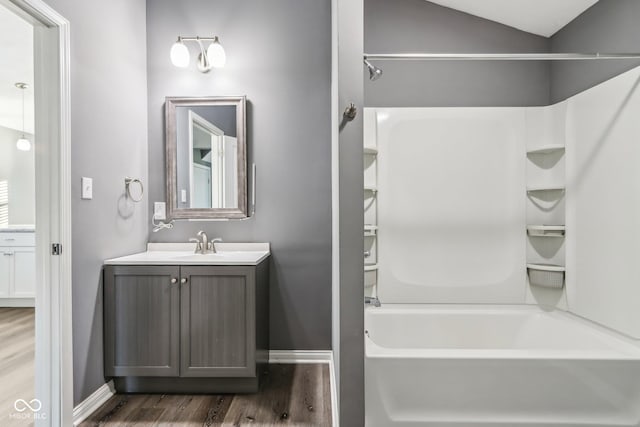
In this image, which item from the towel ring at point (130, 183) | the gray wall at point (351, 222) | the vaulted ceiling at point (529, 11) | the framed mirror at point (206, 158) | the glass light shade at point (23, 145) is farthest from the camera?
the glass light shade at point (23, 145)

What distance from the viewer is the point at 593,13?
1.91m

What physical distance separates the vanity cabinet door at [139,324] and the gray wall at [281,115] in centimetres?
61

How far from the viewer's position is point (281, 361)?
2.34m

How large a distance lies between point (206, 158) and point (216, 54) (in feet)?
2.36

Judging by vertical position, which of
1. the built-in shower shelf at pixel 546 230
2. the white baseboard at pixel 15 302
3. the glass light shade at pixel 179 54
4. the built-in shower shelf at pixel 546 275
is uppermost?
the glass light shade at pixel 179 54

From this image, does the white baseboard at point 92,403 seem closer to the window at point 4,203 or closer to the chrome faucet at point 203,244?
the chrome faucet at point 203,244

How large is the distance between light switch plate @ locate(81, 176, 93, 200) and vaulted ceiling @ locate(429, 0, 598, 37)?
246 cm

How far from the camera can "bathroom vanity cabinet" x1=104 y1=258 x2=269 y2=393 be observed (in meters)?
1.85

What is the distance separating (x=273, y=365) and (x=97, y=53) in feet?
7.36

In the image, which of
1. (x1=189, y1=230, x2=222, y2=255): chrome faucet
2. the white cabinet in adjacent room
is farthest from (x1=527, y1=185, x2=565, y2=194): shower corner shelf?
the white cabinet in adjacent room

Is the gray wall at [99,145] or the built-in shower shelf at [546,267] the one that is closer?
the gray wall at [99,145]

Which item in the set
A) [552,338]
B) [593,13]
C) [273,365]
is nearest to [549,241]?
[552,338]

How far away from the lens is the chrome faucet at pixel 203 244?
7.31 feet

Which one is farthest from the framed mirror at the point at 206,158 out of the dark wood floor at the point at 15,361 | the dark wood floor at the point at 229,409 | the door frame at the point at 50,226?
the dark wood floor at the point at 15,361
